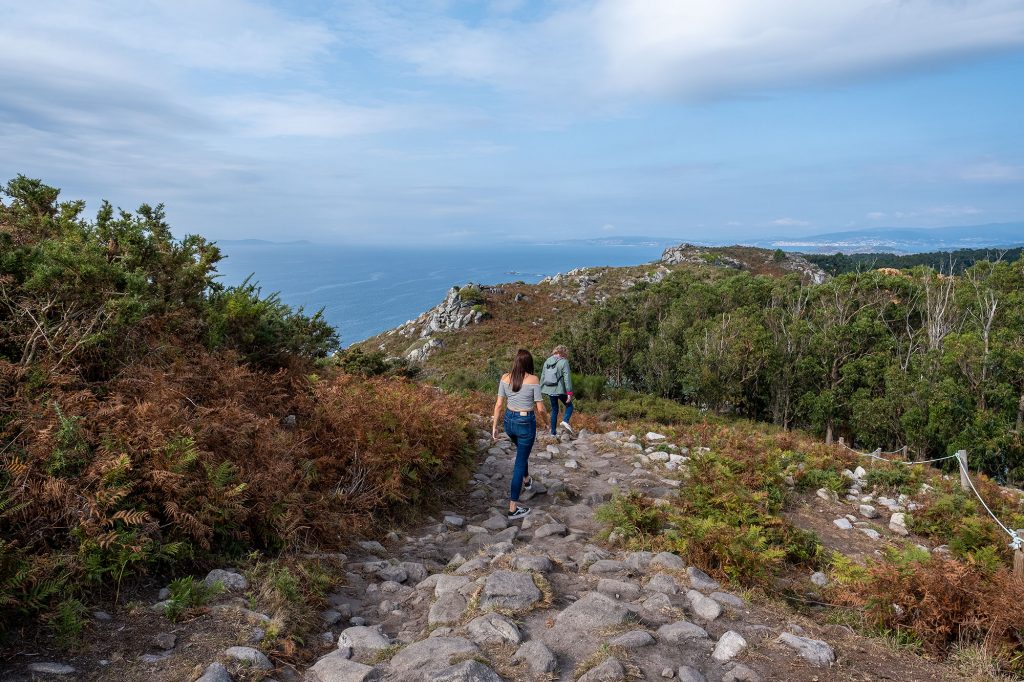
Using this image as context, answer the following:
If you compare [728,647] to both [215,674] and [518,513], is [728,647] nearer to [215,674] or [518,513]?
[215,674]

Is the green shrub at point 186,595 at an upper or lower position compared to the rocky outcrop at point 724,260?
lower

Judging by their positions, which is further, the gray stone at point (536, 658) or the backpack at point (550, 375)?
the backpack at point (550, 375)

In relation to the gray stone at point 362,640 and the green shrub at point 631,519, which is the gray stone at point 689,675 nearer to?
the gray stone at point 362,640

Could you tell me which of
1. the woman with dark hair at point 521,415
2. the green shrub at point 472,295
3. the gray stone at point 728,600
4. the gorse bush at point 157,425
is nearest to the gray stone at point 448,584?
the gorse bush at point 157,425

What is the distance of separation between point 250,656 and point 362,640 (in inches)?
33.6

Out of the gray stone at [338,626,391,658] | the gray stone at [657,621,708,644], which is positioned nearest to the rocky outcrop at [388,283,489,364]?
the gray stone at [338,626,391,658]

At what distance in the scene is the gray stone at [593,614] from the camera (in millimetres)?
4672

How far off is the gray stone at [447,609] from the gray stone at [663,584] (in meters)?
1.78

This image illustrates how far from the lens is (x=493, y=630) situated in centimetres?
454

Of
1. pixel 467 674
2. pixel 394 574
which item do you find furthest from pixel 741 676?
pixel 394 574

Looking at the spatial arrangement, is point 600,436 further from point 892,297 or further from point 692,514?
point 892,297

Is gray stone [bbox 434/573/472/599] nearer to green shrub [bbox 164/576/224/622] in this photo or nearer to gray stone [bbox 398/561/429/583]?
gray stone [bbox 398/561/429/583]

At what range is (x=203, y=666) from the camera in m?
3.99

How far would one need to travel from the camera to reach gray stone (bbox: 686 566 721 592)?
557 centimetres
